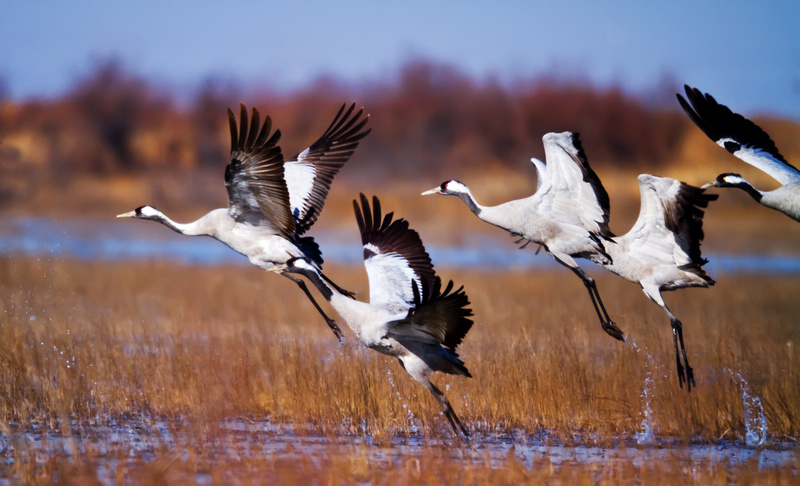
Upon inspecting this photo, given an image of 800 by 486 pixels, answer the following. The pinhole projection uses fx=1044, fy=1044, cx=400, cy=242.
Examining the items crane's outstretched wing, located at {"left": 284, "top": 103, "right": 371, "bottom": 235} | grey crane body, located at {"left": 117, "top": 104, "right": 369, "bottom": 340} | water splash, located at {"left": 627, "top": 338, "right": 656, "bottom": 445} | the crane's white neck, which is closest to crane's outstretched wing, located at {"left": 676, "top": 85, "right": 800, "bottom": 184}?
water splash, located at {"left": 627, "top": 338, "right": 656, "bottom": 445}

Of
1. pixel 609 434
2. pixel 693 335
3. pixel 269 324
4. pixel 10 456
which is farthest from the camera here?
pixel 269 324

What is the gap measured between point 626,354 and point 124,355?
13.8 feet

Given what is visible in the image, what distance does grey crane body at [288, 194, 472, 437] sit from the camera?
684 centimetres

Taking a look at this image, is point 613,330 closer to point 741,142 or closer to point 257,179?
point 741,142

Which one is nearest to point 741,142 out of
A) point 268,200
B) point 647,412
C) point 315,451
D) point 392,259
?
point 647,412

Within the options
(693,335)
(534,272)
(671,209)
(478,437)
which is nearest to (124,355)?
(478,437)

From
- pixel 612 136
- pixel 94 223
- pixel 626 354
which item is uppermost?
pixel 612 136

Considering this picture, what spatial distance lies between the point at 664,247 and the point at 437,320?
246cm

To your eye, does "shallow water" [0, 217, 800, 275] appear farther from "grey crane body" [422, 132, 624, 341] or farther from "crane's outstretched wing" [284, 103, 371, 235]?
"grey crane body" [422, 132, 624, 341]

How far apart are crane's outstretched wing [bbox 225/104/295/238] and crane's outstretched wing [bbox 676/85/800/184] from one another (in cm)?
333

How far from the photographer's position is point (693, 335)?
35.3ft

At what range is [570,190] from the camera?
26.8 ft

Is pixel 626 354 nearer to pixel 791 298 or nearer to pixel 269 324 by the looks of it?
pixel 269 324

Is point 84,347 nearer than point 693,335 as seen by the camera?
Yes
